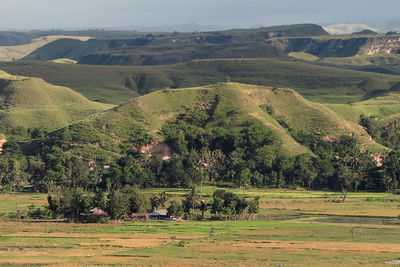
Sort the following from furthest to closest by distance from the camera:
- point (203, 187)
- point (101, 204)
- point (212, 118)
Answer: point (212, 118)
point (203, 187)
point (101, 204)

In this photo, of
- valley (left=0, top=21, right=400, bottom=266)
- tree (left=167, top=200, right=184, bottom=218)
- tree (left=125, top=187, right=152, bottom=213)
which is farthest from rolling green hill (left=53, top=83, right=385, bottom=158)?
tree (left=167, top=200, right=184, bottom=218)

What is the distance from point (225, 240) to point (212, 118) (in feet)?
330

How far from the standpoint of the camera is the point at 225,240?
87.8 meters

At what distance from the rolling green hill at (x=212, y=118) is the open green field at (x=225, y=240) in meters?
55.5

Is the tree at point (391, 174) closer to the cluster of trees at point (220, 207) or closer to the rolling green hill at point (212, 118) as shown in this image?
the rolling green hill at point (212, 118)

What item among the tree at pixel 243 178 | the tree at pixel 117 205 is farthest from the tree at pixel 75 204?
the tree at pixel 243 178

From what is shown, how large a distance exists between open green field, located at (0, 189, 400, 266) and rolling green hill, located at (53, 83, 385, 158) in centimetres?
5552

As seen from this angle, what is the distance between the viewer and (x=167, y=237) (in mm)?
89938

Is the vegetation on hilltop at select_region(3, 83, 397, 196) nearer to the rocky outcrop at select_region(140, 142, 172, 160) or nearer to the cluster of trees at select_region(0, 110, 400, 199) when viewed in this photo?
the cluster of trees at select_region(0, 110, 400, 199)

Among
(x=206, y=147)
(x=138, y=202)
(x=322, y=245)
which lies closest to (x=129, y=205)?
(x=138, y=202)

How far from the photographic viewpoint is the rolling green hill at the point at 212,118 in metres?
171

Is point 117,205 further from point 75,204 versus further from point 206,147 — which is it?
point 206,147

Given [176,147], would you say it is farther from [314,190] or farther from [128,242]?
[128,242]

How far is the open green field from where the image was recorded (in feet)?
252
